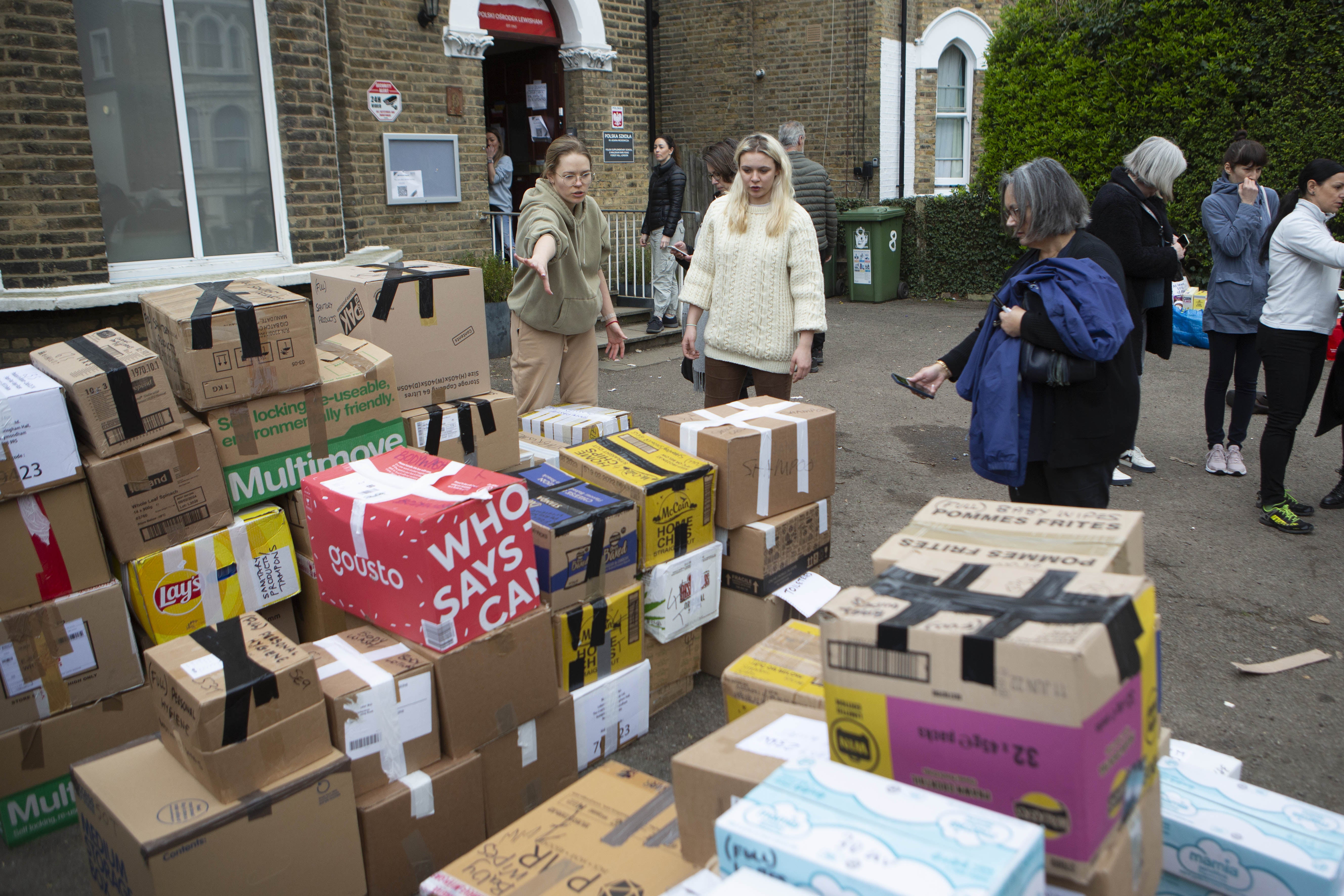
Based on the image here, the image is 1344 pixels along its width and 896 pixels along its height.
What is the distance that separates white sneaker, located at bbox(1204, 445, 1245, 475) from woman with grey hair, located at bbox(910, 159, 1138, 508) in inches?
127

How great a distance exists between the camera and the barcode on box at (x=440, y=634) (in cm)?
254

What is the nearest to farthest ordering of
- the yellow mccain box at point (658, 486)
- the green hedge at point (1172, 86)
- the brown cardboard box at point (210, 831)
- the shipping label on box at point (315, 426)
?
the brown cardboard box at point (210, 831) < the shipping label on box at point (315, 426) < the yellow mccain box at point (658, 486) < the green hedge at point (1172, 86)

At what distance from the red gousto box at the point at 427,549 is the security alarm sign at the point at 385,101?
21.5ft

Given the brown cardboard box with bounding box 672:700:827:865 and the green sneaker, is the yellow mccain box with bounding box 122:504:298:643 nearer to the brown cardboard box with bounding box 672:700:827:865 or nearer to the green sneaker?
the brown cardboard box with bounding box 672:700:827:865

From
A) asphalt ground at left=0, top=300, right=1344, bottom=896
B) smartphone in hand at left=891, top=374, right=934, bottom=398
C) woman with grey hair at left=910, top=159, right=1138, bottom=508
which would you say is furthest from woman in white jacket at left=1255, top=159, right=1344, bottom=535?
smartphone in hand at left=891, top=374, right=934, bottom=398

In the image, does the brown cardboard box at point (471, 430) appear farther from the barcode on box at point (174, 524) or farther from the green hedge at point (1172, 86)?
the green hedge at point (1172, 86)

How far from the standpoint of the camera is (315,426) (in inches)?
129

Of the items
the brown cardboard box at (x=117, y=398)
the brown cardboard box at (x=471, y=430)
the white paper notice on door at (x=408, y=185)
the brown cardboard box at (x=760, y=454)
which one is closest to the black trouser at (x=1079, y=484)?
the brown cardboard box at (x=760, y=454)

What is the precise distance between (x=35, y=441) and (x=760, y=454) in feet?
7.50

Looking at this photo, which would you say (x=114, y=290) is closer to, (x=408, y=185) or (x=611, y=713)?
(x=408, y=185)

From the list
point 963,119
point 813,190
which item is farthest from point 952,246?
point 813,190

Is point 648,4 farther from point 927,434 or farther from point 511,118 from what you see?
point 927,434

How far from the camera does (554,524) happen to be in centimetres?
293

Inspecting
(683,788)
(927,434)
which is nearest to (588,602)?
(683,788)
